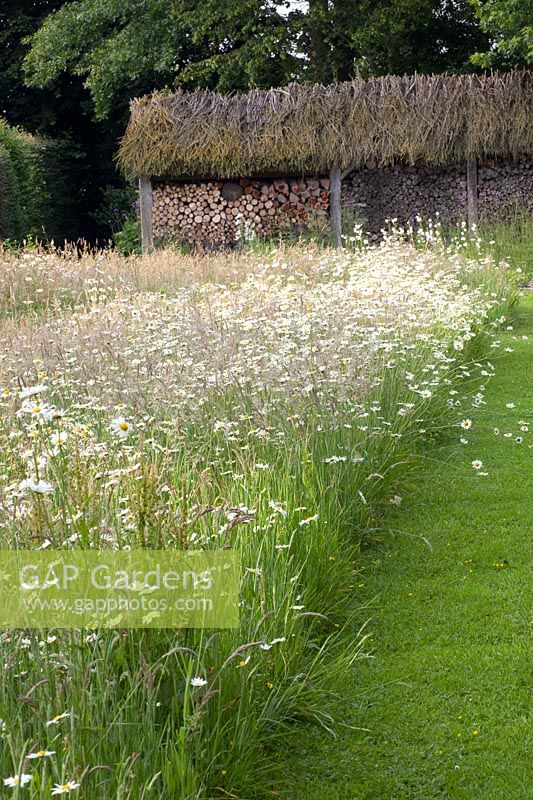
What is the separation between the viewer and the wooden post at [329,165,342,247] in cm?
1487

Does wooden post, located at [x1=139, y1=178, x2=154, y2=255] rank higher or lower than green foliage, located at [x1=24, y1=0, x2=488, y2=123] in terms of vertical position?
lower

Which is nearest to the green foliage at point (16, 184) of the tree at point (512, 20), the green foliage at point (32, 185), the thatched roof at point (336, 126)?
the green foliage at point (32, 185)

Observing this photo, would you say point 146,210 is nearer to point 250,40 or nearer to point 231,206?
point 231,206

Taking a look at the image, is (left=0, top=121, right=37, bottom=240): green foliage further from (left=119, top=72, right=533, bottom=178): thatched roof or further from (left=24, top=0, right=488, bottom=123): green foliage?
(left=119, top=72, right=533, bottom=178): thatched roof

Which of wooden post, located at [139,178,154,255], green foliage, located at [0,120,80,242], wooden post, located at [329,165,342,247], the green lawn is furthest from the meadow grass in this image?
green foliage, located at [0,120,80,242]

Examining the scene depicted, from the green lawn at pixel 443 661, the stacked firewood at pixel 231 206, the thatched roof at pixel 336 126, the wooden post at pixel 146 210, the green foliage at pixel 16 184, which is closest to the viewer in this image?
the green lawn at pixel 443 661

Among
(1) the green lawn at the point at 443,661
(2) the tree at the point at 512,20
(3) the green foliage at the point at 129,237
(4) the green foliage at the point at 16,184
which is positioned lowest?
(1) the green lawn at the point at 443,661

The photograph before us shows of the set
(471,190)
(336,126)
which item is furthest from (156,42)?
(471,190)

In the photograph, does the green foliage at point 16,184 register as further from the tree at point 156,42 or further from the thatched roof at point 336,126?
the thatched roof at point 336,126

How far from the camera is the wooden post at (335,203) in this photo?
14867 millimetres

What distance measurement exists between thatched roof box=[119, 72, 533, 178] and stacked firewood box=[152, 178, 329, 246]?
0.43 m

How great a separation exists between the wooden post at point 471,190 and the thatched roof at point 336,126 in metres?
0.32

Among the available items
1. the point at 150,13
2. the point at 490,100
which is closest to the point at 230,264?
the point at 490,100

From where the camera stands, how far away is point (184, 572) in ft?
7.83
